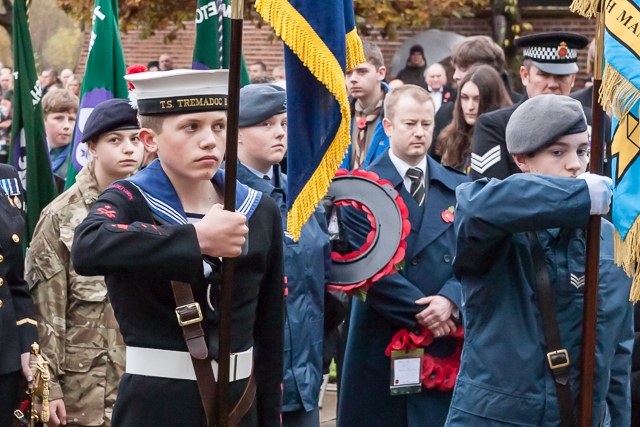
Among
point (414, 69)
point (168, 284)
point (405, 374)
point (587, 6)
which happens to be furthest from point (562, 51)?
point (414, 69)

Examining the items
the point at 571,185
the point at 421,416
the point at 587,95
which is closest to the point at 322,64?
the point at 571,185

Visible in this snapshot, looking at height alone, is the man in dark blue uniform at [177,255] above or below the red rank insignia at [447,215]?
above

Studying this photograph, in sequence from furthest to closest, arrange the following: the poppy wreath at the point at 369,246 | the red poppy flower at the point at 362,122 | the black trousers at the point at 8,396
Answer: the red poppy flower at the point at 362,122
the poppy wreath at the point at 369,246
the black trousers at the point at 8,396

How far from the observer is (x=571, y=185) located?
3.85 m

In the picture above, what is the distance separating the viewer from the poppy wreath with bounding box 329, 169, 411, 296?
5.43 m

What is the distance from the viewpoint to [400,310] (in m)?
5.56

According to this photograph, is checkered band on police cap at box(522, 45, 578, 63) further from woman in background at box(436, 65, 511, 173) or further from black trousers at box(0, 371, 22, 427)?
black trousers at box(0, 371, 22, 427)

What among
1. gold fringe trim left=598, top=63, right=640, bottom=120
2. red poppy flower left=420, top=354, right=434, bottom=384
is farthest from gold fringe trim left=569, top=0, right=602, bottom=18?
red poppy flower left=420, top=354, right=434, bottom=384

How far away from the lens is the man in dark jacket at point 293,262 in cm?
511

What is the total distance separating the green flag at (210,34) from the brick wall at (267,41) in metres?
12.2

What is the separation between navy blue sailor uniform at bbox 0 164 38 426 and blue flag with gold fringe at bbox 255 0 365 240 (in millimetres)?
1446

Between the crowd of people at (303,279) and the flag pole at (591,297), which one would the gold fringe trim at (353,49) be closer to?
the crowd of people at (303,279)

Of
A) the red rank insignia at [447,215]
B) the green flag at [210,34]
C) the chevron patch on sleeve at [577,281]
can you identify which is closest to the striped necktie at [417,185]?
the red rank insignia at [447,215]

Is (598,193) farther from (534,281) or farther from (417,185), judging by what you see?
(417,185)
